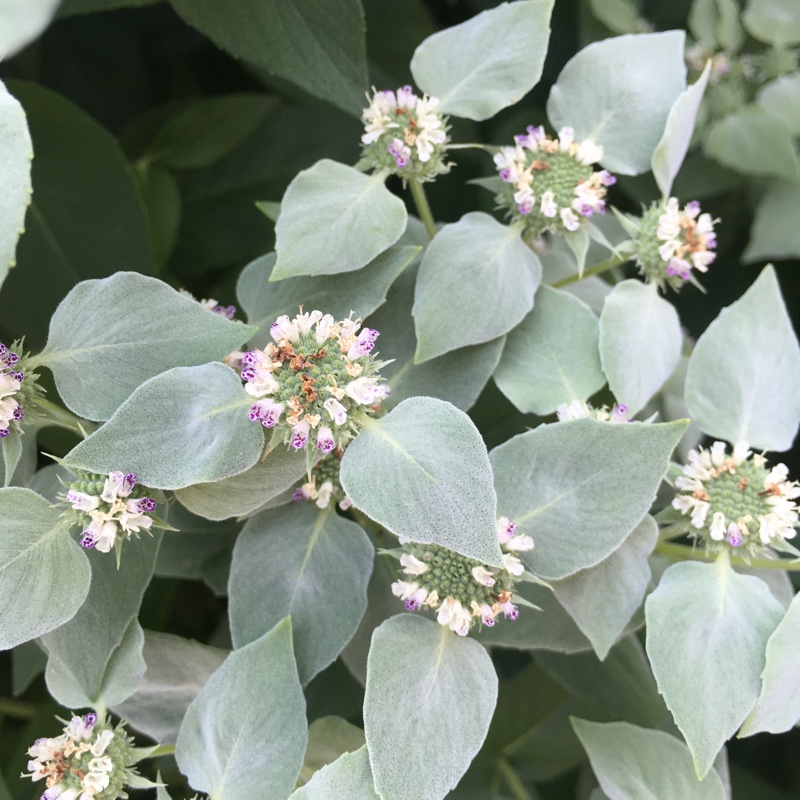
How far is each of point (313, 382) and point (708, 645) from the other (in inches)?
9.5

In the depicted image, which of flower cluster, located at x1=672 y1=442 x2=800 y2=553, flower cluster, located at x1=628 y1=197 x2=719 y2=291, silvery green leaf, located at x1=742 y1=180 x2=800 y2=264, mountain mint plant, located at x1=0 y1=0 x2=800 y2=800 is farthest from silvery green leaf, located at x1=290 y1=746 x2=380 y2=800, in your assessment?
silvery green leaf, located at x1=742 y1=180 x2=800 y2=264

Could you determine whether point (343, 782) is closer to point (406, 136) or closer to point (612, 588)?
point (612, 588)

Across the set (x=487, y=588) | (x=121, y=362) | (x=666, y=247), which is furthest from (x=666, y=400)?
(x=121, y=362)

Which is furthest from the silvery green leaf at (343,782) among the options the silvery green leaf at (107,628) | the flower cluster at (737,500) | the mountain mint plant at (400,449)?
the flower cluster at (737,500)

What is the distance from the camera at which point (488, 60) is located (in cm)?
48

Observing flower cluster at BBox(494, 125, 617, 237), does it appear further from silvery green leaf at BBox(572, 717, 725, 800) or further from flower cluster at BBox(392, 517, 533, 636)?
silvery green leaf at BBox(572, 717, 725, 800)

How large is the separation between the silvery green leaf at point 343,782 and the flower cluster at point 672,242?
32 centimetres

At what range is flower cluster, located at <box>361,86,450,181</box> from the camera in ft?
1.51

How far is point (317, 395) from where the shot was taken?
37cm

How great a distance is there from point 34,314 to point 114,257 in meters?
0.07

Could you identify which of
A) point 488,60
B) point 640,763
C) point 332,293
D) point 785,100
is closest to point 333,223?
point 332,293

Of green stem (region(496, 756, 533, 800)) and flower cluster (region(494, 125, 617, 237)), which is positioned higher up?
flower cluster (region(494, 125, 617, 237))

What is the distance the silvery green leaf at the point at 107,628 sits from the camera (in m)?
0.42

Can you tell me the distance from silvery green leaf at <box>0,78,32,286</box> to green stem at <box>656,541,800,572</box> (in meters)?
0.38
